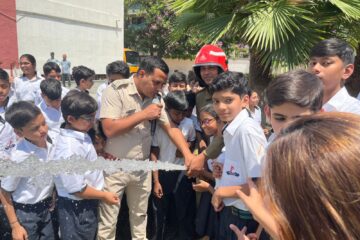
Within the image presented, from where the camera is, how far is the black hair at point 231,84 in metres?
2.07

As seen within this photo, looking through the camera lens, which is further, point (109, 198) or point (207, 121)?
point (207, 121)

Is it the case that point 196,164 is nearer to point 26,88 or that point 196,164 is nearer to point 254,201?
point 254,201

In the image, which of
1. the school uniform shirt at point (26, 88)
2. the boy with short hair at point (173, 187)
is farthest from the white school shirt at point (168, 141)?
the school uniform shirt at point (26, 88)

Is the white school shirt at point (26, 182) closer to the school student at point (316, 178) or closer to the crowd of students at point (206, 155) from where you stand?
the crowd of students at point (206, 155)

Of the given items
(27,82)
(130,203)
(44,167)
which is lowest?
(130,203)

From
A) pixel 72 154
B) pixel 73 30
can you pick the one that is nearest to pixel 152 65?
pixel 72 154

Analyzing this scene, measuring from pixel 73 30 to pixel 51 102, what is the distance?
16.5 meters

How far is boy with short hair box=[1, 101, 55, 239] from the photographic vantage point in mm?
2033

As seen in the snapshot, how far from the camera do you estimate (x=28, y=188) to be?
2.08m

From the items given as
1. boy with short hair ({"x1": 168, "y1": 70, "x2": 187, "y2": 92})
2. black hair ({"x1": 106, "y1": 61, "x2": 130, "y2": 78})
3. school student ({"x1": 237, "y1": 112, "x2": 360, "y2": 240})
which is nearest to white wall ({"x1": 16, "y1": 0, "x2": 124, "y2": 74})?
black hair ({"x1": 106, "y1": 61, "x2": 130, "y2": 78})

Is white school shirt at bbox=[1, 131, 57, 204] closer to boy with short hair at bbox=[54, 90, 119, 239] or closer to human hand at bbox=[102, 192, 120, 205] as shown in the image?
boy with short hair at bbox=[54, 90, 119, 239]

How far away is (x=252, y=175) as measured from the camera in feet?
5.83

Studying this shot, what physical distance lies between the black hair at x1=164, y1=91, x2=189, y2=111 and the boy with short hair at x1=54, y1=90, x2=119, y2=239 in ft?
2.44

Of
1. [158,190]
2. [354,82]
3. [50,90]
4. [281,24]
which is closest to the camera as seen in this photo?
[158,190]
